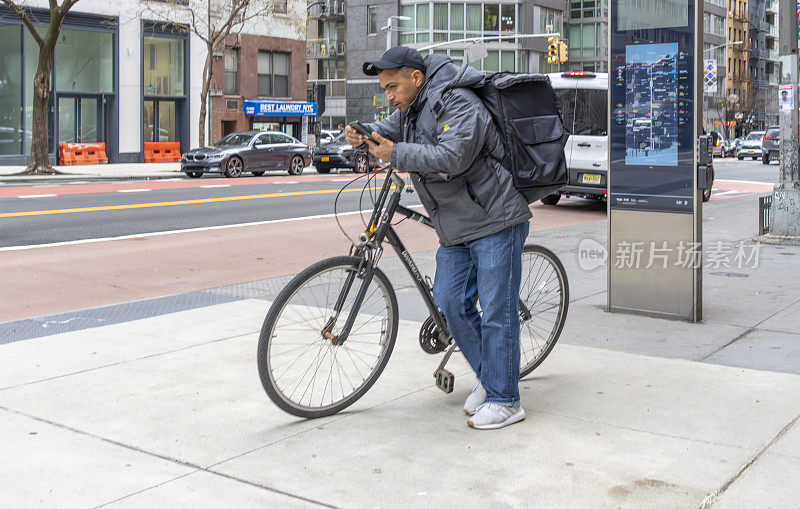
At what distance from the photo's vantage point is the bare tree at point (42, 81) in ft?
91.7

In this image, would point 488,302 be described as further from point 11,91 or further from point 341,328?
point 11,91

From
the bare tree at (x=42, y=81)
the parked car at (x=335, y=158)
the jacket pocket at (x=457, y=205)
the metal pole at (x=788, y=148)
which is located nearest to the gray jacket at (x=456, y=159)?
the jacket pocket at (x=457, y=205)

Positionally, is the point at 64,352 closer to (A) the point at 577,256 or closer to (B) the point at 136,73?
(A) the point at 577,256

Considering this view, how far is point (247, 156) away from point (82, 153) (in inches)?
394

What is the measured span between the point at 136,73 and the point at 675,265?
3481 cm

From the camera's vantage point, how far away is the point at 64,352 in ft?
19.9

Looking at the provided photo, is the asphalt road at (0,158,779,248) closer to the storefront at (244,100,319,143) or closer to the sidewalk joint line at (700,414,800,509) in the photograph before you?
the sidewalk joint line at (700,414,800,509)

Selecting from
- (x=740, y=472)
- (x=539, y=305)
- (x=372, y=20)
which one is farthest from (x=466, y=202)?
(x=372, y=20)

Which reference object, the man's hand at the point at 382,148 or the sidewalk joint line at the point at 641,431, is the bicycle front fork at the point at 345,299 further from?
the sidewalk joint line at the point at 641,431

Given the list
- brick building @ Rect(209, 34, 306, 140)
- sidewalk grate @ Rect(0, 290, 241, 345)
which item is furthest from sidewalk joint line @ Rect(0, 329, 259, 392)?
brick building @ Rect(209, 34, 306, 140)

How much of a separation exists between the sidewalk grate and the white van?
1052cm

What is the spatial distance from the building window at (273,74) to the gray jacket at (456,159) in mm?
42927

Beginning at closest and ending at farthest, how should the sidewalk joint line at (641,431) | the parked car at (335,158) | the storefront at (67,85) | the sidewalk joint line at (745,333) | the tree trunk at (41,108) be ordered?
the sidewalk joint line at (641,431), the sidewalk joint line at (745,333), the tree trunk at (41,108), the parked car at (335,158), the storefront at (67,85)

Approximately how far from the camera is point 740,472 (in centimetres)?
396
